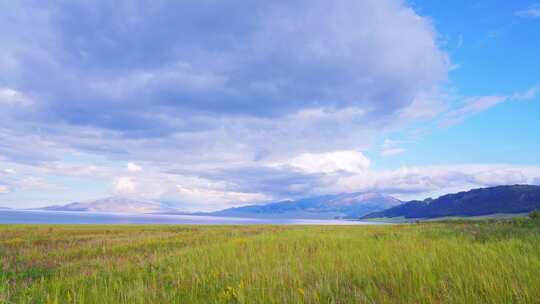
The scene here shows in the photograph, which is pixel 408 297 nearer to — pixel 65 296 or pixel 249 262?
pixel 249 262

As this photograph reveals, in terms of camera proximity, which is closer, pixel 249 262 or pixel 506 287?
pixel 506 287

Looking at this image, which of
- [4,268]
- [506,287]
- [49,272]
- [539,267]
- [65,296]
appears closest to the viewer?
[506,287]

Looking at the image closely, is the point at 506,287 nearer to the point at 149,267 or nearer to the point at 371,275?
the point at 371,275

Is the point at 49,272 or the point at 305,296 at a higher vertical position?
the point at 305,296

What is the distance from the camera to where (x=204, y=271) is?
6.61m

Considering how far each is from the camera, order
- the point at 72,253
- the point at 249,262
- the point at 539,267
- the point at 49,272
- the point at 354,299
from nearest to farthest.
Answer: the point at 354,299, the point at 539,267, the point at 249,262, the point at 49,272, the point at 72,253

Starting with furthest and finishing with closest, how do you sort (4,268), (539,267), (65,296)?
1. (4,268)
2. (65,296)
3. (539,267)

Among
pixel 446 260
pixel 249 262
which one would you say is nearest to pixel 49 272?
pixel 249 262

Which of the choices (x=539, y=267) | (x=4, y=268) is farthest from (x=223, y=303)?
(x=4, y=268)

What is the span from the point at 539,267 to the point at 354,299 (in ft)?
10.2

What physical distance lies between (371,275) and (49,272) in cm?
831

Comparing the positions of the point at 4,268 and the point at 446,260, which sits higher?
the point at 446,260

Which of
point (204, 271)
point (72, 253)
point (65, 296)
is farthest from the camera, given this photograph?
point (72, 253)

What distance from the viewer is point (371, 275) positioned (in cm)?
561
